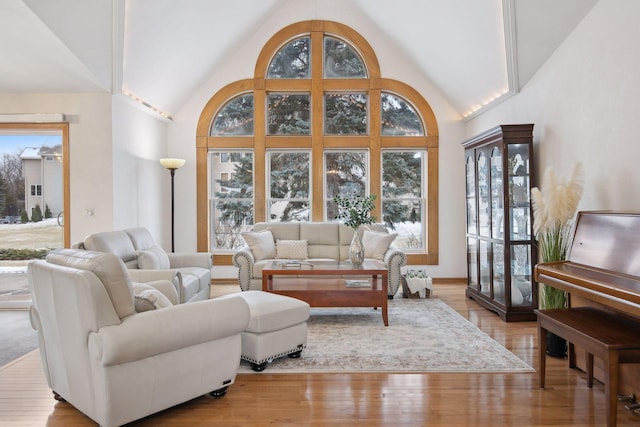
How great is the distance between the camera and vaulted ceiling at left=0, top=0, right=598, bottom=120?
4285 mm

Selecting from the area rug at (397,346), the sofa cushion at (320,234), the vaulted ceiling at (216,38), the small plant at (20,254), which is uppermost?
the vaulted ceiling at (216,38)

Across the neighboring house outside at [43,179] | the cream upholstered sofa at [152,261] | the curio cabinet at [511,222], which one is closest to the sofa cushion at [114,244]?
the cream upholstered sofa at [152,261]

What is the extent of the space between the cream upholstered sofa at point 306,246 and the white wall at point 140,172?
4.66 feet

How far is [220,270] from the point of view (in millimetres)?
7215

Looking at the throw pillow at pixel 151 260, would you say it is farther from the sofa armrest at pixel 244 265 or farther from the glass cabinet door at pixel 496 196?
the glass cabinet door at pixel 496 196

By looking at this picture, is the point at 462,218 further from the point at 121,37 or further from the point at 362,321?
the point at 121,37

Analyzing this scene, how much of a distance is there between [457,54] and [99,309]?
5183 millimetres

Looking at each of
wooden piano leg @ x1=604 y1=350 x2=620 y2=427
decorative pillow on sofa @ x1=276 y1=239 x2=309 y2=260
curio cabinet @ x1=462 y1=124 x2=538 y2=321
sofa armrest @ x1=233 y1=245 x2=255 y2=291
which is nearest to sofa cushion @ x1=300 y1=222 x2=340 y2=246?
decorative pillow on sofa @ x1=276 y1=239 x2=309 y2=260

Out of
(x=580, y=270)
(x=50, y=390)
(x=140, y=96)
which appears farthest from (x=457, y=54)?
(x=50, y=390)

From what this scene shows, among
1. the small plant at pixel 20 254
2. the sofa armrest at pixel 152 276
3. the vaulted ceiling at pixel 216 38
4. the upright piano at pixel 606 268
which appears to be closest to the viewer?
the upright piano at pixel 606 268

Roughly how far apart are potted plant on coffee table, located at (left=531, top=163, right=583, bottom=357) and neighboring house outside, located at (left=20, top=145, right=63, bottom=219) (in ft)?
16.8

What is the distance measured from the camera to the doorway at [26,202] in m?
5.40

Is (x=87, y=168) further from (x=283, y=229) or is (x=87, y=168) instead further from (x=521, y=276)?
(x=521, y=276)

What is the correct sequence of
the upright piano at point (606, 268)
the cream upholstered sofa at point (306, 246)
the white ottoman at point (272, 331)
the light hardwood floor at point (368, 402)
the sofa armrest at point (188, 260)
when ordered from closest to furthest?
the upright piano at point (606, 268) → the light hardwood floor at point (368, 402) → the white ottoman at point (272, 331) → the sofa armrest at point (188, 260) → the cream upholstered sofa at point (306, 246)
